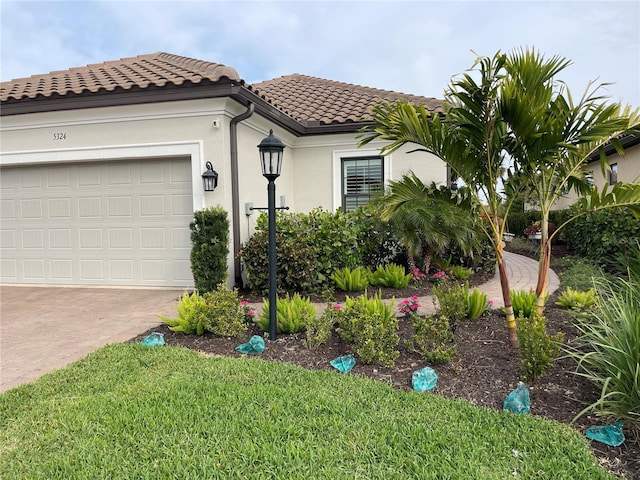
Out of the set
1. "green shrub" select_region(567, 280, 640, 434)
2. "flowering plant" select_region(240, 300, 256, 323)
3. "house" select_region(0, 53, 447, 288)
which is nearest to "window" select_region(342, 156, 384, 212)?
"house" select_region(0, 53, 447, 288)

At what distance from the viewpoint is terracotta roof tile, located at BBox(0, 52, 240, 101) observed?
7.14m

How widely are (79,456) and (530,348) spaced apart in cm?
336

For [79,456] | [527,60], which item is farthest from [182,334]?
[527,60]

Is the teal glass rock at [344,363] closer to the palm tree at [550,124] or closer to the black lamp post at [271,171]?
the black lamp post at [271,171]

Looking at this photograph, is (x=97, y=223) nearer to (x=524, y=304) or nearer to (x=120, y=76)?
(x=120, y=76)

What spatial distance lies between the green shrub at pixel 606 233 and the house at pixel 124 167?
205 inches

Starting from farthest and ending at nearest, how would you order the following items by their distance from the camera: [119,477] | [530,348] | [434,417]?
1. [530,348]
2. [434,417]
3. [119,477]

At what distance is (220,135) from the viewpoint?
7.24m

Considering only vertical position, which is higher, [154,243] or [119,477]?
[154,243]

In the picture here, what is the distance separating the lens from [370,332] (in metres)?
3.96

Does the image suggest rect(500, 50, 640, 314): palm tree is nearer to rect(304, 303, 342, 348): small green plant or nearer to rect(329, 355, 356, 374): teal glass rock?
rect(329, 355, 356, 374): teal glass rock

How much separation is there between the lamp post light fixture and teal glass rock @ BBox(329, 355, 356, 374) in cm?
430

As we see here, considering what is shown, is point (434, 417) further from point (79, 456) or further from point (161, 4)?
point (161, 4)

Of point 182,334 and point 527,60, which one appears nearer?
point 527,60
